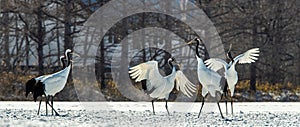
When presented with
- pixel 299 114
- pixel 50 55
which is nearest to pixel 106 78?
pixel 50 55

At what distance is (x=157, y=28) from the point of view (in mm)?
17688

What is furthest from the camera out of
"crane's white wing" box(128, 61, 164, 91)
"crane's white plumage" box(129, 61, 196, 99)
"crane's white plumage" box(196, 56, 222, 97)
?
"crane's white wing" box(128, 61, 164, 91)

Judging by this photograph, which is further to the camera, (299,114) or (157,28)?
(157,28)

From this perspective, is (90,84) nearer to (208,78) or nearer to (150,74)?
(150,74)

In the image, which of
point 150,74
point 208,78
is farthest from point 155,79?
point 208,78

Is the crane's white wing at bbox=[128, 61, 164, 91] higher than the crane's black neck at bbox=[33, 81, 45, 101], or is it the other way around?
the crane's white wing at bbox=[128, 61, 164, 91]

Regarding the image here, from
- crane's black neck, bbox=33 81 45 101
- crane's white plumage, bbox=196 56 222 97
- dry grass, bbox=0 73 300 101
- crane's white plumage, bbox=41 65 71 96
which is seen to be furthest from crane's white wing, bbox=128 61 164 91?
dry grass, bbox=0 73 300 101

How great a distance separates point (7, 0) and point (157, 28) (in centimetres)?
523

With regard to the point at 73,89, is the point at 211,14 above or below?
above

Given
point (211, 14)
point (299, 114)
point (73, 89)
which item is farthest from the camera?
point (211, 14)

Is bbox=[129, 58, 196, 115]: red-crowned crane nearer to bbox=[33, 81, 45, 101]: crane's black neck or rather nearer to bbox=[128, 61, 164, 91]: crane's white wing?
bbox=[128, 61, 164, 91]: crane's white wing

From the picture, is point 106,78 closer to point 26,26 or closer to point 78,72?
point 78,72

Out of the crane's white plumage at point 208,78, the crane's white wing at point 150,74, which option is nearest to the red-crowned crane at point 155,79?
the crane's white wing at point 150,74

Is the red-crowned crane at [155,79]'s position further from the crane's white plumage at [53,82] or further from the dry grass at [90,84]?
the dry grass at [90,84]
